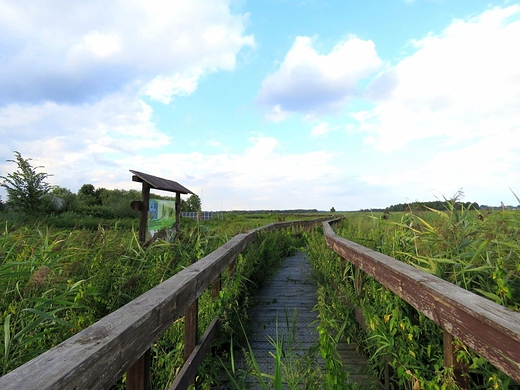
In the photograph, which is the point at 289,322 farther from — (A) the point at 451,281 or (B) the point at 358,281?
(A) the point at 451,281

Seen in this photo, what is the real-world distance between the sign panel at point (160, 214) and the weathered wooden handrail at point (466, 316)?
760 centimetres

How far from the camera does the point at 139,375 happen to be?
1.48 m

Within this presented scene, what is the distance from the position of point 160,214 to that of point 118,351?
8.68 m

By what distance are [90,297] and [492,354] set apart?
288cm

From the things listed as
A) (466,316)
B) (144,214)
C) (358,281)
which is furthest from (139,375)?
(144,214)

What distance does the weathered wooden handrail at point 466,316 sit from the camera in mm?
1230

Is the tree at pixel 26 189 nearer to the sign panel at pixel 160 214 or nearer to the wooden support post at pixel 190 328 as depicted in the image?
the sign panel at pixel 160 214

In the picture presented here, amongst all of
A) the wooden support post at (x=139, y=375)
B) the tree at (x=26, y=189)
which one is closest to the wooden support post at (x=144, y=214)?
the wooden support post at (x=139, y=375)

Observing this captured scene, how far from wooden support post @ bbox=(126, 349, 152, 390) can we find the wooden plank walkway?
2.93 ft

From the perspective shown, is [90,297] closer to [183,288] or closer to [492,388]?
[183,288]

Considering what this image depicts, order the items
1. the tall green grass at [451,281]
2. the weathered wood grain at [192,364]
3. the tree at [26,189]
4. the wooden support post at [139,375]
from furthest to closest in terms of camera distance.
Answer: the tree at [26,189] → the weathered wood grain at [192,364] → the tall green grass at [451,281] → the wooden support post at [139,375]

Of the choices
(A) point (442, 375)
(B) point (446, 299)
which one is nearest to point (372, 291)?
(A) point (442, 375)

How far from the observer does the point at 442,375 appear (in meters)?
1.79

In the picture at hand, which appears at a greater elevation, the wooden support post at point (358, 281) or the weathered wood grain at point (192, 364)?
the wooden support post at point (358, 281)
